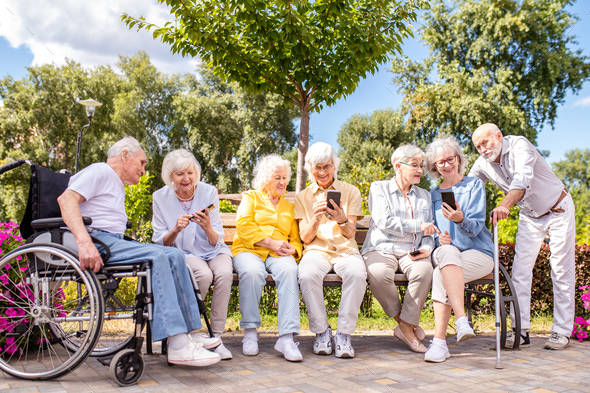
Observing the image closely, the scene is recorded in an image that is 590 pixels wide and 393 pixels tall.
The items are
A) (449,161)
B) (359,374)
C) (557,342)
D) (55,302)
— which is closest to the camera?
(359,374)

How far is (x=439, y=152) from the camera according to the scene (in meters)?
3.71

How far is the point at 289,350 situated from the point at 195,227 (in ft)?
3.79

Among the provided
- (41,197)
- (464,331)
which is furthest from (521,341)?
(41,197)

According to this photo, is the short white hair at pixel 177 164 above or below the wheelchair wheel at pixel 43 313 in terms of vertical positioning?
above

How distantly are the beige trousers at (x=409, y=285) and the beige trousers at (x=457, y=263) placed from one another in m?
0.07

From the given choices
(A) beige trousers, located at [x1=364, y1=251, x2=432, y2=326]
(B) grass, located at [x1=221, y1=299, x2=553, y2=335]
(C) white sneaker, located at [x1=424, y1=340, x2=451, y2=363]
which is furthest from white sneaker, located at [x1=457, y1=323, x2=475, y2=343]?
(B) grass, located at [x1=221, y1=299, x2=553, y2=335]

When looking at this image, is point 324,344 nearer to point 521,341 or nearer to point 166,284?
point 166,284

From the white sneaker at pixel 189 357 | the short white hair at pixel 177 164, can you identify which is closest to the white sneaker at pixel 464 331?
the white sneaker at pixel 189 357

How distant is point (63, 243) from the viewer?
268 cm

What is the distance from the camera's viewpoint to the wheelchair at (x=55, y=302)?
2.40 meters

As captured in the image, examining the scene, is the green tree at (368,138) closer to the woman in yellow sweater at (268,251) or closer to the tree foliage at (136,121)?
the tree foliage at (136,121)

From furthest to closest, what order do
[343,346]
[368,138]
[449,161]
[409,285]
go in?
[368,138]
[449,161]
[409,285]
[343,346]

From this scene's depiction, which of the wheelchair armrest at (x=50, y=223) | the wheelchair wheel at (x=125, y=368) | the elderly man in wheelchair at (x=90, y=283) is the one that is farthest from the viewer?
the wheelchair armrest at (x=50, y=223)

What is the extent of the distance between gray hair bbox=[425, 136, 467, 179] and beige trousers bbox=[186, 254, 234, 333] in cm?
190
